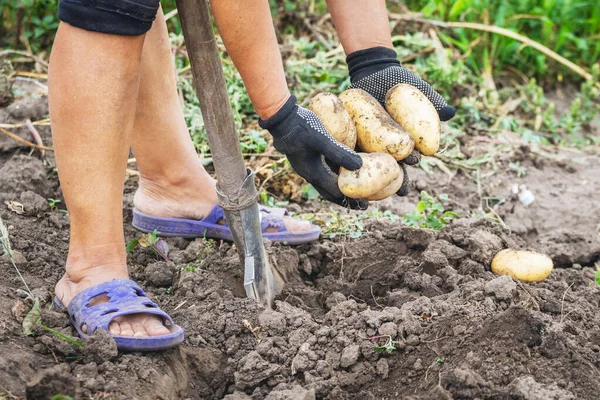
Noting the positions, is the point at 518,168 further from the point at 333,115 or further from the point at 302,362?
the point at 302,362

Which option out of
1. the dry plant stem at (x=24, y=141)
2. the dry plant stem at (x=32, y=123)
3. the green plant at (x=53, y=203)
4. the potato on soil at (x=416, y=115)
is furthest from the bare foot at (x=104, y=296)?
the dry plant stem at (x=32, y=123)

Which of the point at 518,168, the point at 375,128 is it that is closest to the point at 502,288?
the point at 375,128

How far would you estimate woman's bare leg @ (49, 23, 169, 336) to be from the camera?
1939mm

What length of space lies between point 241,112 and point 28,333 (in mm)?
2234

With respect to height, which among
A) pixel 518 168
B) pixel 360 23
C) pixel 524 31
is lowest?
pixel 518 168

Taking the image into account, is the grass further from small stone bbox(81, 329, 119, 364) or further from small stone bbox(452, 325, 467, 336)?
small stone bbox(81, 329, 119, 364)

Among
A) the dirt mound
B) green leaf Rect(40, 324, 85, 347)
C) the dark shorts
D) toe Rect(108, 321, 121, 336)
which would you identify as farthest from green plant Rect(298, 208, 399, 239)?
the dark shorts

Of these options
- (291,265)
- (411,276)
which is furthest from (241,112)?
A: (411,276)

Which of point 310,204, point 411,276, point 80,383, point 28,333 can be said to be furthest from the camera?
point 310,204

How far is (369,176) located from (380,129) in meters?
0.21

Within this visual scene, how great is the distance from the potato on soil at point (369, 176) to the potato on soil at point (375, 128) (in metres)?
0.07

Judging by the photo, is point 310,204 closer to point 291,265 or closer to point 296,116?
point 291,265

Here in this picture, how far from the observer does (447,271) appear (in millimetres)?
2637

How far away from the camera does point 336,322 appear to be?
234 cm
